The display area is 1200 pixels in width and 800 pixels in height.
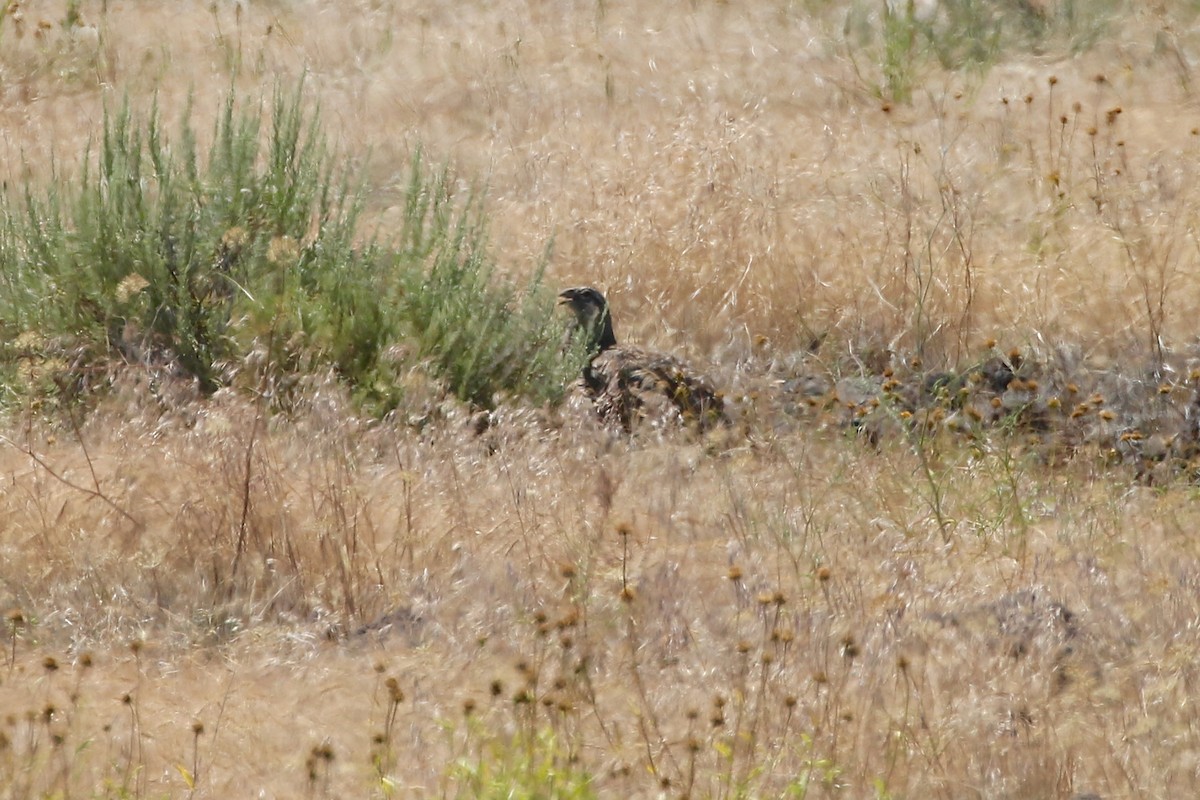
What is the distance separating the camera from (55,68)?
1060 centimetres

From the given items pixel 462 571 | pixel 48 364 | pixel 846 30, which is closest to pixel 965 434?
pixel 462 571

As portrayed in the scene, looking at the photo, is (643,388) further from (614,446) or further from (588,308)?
(588,308)

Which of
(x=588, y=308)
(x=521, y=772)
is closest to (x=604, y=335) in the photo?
(x=588, y=308)

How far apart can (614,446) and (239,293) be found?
1.52 meters

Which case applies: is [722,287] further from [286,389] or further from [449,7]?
[449,7]

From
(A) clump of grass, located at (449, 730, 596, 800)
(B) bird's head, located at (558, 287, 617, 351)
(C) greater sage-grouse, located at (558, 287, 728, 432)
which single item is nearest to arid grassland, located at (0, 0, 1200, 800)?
(A) clump of grass, located at (449, 730, 596, 800)

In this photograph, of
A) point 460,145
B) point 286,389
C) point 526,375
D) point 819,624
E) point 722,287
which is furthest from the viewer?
point 460,145

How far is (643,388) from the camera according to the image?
589 centimetres

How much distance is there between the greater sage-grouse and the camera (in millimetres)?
5785

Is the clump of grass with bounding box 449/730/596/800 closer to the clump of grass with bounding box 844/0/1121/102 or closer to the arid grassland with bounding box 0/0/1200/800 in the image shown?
the arid grassland with bounding box 0/0/1200/800

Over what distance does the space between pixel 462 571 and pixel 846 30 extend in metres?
7.31

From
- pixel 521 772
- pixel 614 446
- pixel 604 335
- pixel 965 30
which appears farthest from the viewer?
pixel 965 30

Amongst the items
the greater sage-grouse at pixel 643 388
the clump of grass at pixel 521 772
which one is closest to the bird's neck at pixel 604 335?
the greater sage-grouse at pixel 643 388

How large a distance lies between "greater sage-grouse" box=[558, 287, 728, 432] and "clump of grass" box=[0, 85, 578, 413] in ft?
0.49
